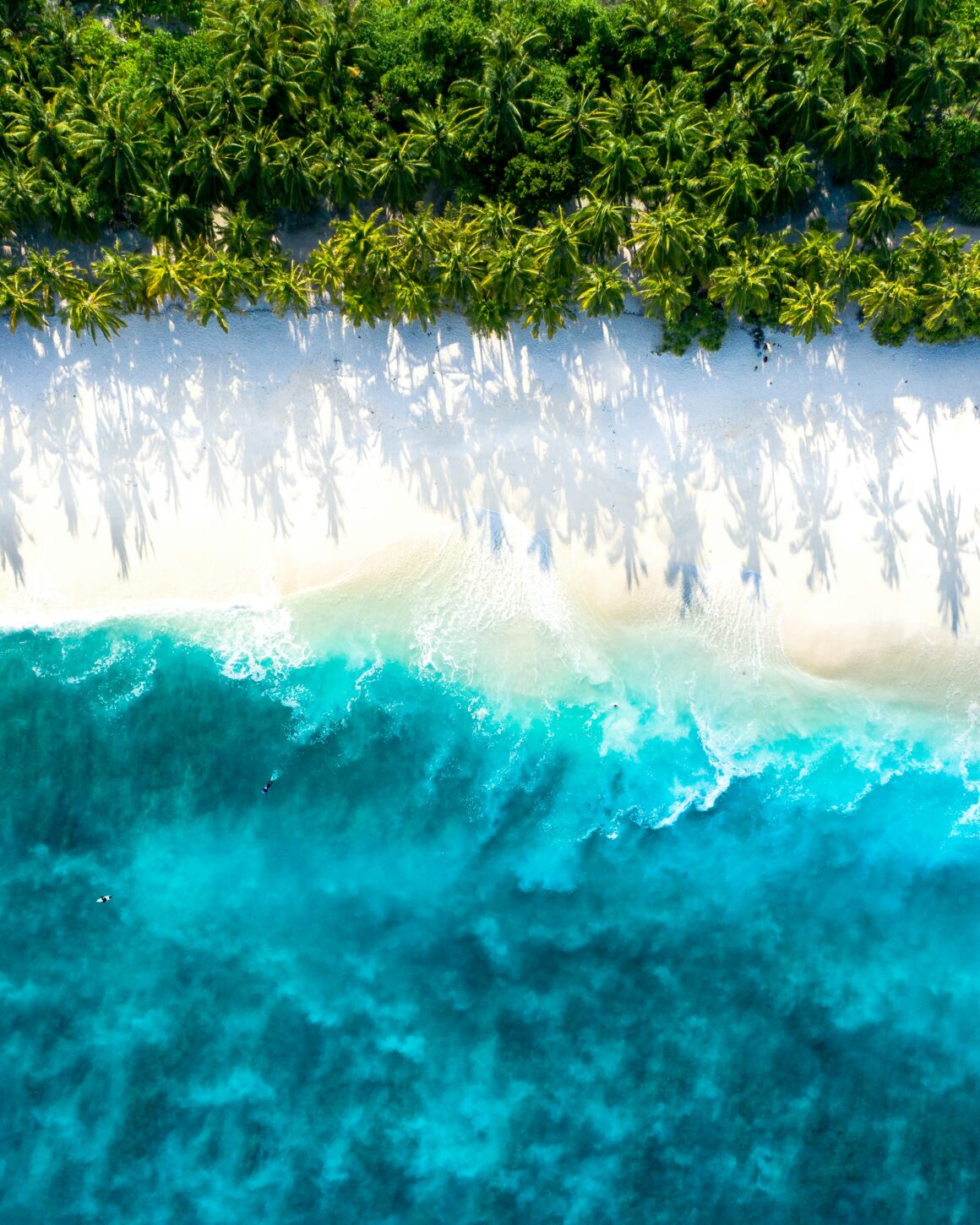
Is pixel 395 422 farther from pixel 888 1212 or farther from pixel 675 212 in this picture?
pixel 888 1212

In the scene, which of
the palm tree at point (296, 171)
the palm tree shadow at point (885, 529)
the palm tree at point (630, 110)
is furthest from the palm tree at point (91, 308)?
the palm tree shadow at point (885, 529)

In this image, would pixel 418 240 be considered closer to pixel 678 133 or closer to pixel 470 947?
pixel 678 133

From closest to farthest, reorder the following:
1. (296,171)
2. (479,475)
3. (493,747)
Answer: (296,171)
(479,475)
(493,747)

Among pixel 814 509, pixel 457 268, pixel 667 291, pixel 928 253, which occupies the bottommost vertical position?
pixel 814 509

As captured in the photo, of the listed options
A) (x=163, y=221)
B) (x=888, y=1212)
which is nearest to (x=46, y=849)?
(x=163, y=221)

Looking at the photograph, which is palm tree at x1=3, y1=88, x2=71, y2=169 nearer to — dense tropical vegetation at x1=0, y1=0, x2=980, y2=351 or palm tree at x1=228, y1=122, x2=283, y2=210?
dense tropical vegetation at x1=0, y1=0, x2=980, y2=351

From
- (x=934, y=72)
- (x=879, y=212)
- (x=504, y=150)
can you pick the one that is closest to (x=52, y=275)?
(x=504, y=150)

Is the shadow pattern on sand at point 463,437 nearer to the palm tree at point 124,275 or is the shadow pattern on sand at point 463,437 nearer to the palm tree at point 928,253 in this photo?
the palm tree at point 124,275
